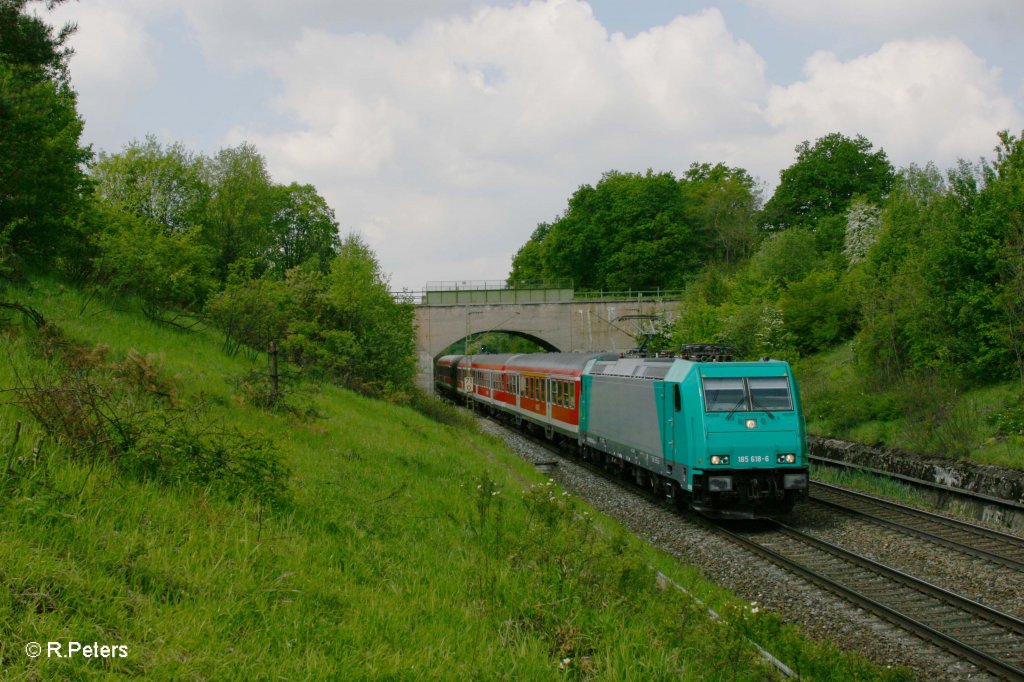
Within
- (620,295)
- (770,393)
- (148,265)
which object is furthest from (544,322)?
(770,393)

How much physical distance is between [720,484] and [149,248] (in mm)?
16472

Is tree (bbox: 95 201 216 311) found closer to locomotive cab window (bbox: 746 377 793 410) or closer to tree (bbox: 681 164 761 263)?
locomotive cab window (bbox: 746 377 793 410)

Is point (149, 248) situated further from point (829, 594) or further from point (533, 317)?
→ point (533, 317)

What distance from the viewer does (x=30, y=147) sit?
1582 centimetres

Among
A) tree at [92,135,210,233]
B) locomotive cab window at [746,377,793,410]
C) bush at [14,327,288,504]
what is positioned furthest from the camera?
tree at [92,135,210,233]

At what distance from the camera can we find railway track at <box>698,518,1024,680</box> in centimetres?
829

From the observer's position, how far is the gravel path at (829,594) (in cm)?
846

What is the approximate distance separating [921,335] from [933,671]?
64.0 feet

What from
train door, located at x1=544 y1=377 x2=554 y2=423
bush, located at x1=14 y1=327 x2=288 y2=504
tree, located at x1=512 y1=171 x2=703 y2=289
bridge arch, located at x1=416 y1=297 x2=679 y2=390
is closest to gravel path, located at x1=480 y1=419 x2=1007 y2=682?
bush, located at x1=14 y1=327 x2=288 y2=504

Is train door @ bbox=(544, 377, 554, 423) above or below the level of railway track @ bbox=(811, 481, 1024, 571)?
above

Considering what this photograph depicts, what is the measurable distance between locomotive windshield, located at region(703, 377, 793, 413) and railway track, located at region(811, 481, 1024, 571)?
2.85m

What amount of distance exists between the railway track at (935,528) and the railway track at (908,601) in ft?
6.29

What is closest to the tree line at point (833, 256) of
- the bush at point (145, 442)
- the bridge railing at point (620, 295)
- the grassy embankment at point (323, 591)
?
the bridge railing at point (620, 295)

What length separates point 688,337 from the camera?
3456 cm
